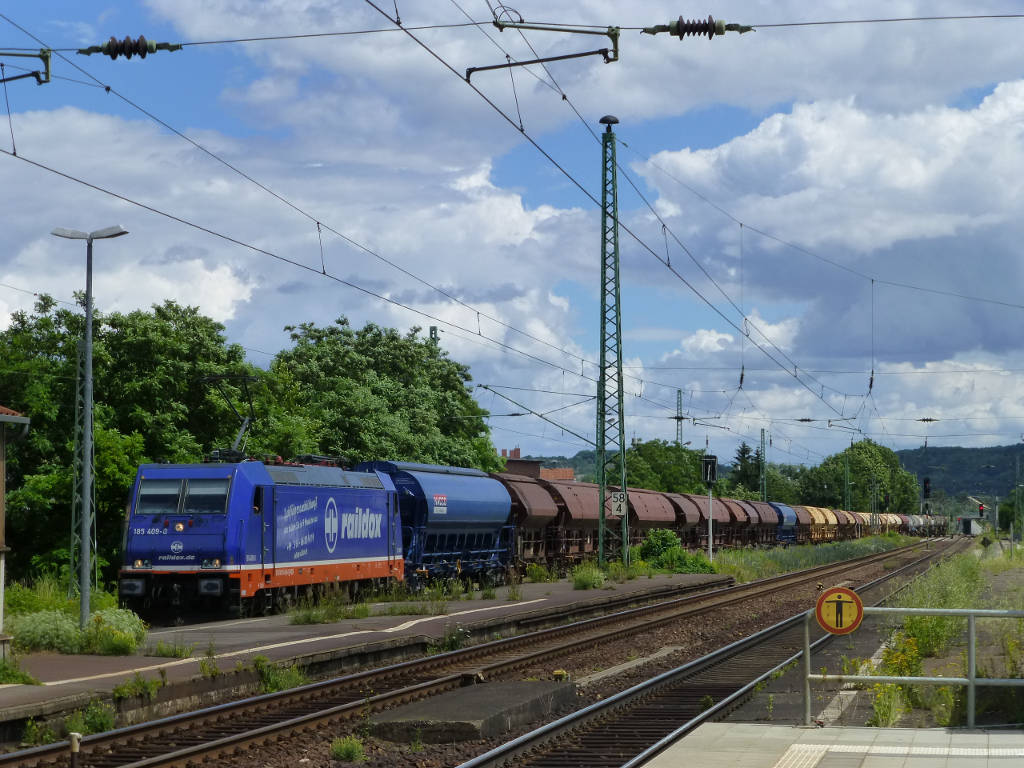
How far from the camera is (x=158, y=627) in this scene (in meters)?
24.1

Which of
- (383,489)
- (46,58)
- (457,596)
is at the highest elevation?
(46,58)

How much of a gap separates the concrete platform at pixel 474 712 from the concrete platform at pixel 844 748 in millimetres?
2287

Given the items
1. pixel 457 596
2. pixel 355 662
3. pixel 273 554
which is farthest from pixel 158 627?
pixel 457 596

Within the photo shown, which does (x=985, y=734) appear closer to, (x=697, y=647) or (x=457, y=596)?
(x=697, y=647)

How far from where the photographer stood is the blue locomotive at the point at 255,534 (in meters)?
24.1

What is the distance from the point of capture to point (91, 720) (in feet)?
42.0

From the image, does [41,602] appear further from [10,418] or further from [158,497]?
[10,418]

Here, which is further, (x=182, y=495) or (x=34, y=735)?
(x=182, y=495)

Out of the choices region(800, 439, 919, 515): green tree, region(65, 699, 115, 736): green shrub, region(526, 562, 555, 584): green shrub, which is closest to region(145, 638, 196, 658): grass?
region(65, 699, 115, 736): green shrub

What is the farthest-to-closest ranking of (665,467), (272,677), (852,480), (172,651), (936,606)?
(852,480), (665,467), (936,606), (172,651), (272,677)

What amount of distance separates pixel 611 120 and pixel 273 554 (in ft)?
62.1

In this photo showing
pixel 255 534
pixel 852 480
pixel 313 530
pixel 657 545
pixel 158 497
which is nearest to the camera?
pixel 255 534

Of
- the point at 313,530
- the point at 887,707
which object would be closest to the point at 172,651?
the point at 313,530

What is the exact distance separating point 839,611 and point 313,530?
16.2 metres
